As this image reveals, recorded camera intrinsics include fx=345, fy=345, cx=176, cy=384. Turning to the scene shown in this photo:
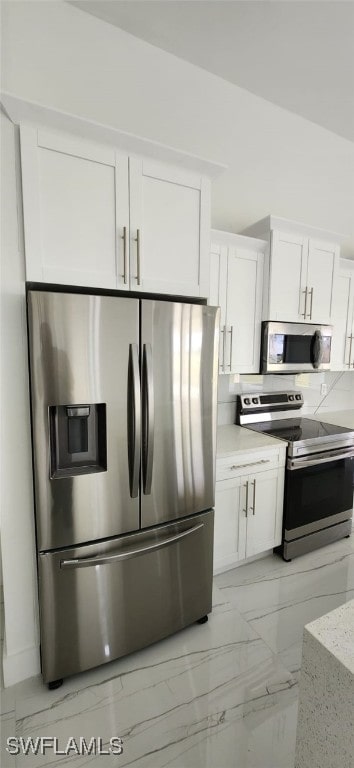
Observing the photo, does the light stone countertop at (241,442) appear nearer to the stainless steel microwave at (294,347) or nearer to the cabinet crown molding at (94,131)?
the stainless steel microwave at (294,347)

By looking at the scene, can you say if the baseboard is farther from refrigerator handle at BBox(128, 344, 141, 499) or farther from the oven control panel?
the oven control panel

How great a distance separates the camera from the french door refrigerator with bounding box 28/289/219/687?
4.58ft

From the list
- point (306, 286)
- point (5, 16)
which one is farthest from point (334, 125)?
point (5, 16)

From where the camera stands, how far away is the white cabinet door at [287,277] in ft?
8.29

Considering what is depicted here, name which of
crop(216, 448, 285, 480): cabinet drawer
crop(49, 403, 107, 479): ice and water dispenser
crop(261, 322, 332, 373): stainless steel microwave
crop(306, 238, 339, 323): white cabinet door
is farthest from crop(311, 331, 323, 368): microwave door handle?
crop(49, 403, 107, 479): ice and water dispenser

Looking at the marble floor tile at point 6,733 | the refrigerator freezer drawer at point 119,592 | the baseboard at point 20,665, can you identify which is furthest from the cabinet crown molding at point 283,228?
the marble floor tile at point 6,733

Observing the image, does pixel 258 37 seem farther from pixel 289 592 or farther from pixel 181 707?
pixel 181 707

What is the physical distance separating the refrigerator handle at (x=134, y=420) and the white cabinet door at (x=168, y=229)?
366 mm

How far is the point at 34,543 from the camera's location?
151 centimetres

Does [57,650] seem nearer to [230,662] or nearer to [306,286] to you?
[230,662]

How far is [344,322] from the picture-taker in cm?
319

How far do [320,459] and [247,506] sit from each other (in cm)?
68

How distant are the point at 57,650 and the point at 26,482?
2.50ft

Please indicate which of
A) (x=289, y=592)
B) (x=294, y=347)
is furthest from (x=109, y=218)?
(x=289, y=592)
